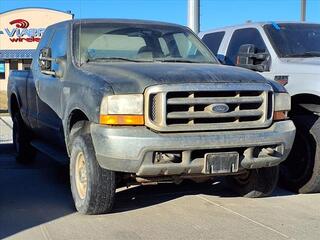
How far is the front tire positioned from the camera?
5.50m

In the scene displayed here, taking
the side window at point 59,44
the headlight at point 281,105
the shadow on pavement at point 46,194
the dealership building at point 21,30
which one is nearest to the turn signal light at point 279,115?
the headlight at point 281,105

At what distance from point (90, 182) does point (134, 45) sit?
193cm

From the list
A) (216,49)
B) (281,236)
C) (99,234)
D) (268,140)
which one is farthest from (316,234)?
(216,49)

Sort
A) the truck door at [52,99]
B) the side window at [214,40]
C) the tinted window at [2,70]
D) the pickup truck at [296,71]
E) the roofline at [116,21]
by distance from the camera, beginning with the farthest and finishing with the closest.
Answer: the tinted window at [2,70]
the side window at [214,40]
the roofline at [116,21]
the pickup truck at [296,71]
the truck door at [52,99]

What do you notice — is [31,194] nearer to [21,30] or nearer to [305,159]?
[305,159]

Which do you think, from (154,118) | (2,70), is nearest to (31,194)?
(154,118)

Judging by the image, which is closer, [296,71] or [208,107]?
[208,107]

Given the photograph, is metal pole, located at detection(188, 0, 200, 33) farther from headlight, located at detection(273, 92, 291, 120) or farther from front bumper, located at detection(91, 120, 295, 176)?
front bumper, located at detection(91, 120, 295, 176)

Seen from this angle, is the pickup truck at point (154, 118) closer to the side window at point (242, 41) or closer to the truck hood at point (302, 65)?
the truck hood at point (302, 65)

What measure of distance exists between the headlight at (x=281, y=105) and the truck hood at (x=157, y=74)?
9.8 inches

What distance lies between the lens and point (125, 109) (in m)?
5.17

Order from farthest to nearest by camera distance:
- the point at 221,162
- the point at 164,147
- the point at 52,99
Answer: the point at 52,99, the point at 221,162, the point at 164,147

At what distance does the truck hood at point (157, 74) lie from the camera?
523 centimetres

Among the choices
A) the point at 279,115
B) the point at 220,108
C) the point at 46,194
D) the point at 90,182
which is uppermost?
the point at 220,108
